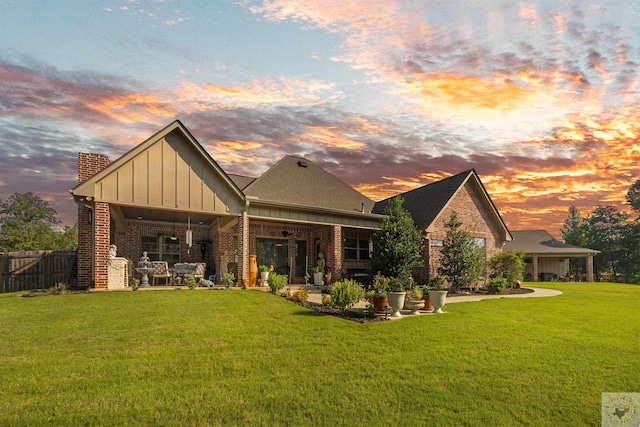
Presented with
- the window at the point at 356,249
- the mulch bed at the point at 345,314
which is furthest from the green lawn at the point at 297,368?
the window at the point at 356,249

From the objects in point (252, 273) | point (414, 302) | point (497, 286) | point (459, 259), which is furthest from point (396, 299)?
point (497, 286)

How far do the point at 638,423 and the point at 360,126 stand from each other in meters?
14.7

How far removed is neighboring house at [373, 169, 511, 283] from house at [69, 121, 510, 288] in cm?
7

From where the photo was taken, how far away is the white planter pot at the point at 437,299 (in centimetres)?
1189

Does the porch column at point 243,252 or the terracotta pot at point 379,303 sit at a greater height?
the porch column at point 243,252

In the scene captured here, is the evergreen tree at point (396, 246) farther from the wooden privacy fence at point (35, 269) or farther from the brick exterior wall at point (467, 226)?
the wooden privacy fence at point (35, 269)

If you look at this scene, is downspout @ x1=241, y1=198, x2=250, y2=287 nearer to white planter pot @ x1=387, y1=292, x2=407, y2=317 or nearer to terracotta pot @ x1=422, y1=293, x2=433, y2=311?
white planter pot @ x1=387, y1=292, x2=407, y2=317

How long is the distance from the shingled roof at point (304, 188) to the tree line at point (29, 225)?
82.6 feet

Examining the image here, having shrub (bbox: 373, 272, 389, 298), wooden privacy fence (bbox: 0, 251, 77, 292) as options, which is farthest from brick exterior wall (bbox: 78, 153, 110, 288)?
shrub (bbox: 373, 272, 389, 298)

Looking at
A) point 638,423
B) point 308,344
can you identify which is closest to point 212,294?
point 308,344

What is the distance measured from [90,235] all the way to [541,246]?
38.2 meters

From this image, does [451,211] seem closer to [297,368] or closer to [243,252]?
[243,252]

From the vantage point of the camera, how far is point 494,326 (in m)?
9.88

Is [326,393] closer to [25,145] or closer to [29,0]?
[29,0]
